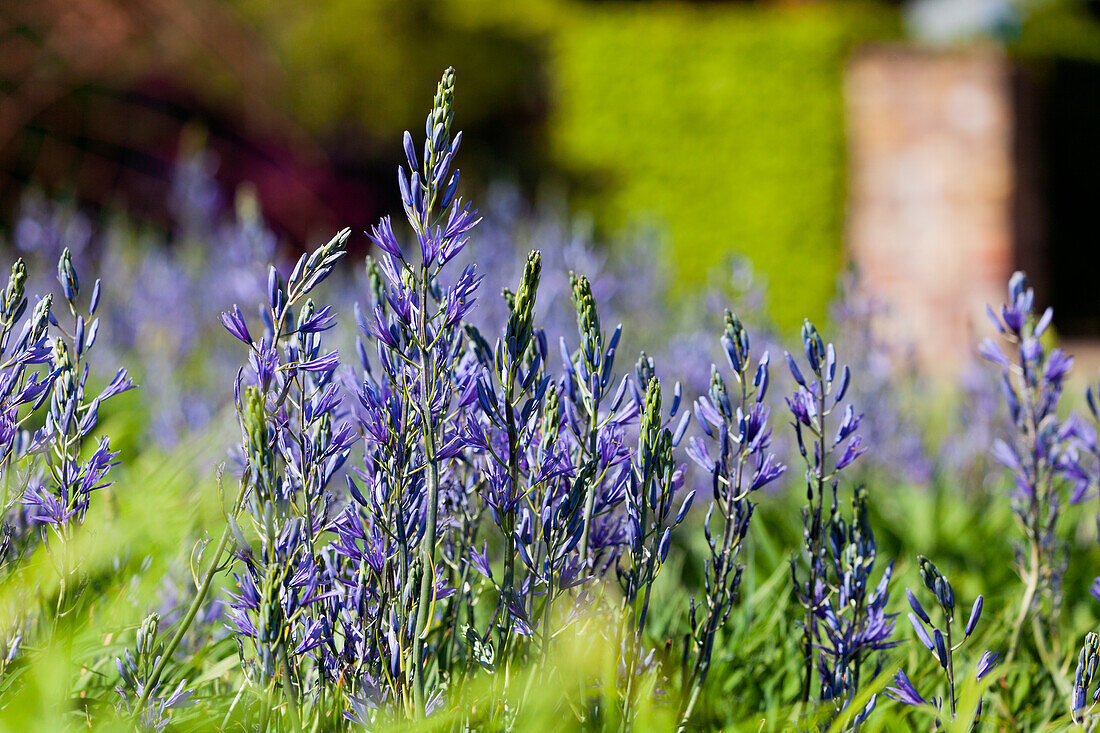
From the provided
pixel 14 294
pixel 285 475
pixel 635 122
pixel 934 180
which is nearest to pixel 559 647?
pixel 285 475

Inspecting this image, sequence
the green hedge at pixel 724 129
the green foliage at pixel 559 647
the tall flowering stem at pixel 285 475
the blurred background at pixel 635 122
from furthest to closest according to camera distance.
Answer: the green hedge at pixel 724 129
the blurred background at pixel 635 122
the green foliage at pixel 559 647
the tall flowering stem at pixel 285 475

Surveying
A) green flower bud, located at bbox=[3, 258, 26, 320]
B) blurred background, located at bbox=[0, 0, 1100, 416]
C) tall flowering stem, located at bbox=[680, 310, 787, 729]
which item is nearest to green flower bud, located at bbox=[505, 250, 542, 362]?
tall flowering stem, located at bbox=[680, 310, 787, 729]

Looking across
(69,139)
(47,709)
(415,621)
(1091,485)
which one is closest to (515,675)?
(415,621)

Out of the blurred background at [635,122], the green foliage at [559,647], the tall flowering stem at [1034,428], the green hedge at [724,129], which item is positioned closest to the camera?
the green foliage at [559,647]

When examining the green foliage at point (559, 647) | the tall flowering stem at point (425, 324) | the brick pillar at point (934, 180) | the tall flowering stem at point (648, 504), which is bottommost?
the green foliage at point (559, 647)

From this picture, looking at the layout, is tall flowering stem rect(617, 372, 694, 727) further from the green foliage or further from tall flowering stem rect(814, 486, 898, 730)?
tall flowering stem rect(814, 486, 898, 730)

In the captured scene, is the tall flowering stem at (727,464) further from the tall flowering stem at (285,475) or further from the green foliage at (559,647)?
the tall flowering stem at (285,475)

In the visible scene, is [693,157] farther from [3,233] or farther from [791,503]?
[791,503]

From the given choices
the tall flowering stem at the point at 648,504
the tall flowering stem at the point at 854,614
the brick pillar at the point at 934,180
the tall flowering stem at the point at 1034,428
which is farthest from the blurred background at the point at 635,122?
the tall flowering stem at the point at 648,504
